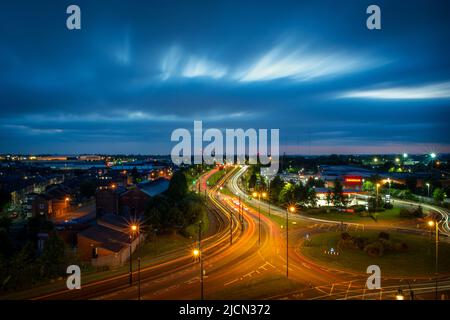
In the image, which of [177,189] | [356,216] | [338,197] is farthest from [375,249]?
[177,189]

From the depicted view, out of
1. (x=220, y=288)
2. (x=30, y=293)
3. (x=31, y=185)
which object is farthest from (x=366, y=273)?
(x=31, y=185)

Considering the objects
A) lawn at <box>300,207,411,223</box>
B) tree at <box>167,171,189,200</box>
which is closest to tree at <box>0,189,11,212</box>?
tree at <box>167,171,189,200</box>

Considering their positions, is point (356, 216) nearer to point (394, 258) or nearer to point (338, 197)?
point (338, 197)

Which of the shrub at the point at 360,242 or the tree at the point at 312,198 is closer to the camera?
the shrub at the point at 360,242

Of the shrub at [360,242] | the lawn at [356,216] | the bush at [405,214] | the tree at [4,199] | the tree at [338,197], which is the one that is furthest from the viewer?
the tree at [4,199]

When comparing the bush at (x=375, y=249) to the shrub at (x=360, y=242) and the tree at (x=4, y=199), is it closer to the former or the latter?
the shrub at (x=360, y=242)

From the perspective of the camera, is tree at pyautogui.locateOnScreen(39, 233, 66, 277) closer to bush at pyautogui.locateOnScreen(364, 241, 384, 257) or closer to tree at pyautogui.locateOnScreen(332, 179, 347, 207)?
bush at pyautogui.locateOnScreen(364, 241, 384, 257)

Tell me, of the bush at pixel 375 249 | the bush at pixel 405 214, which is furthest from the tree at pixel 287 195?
the bush at pixel 375 249
